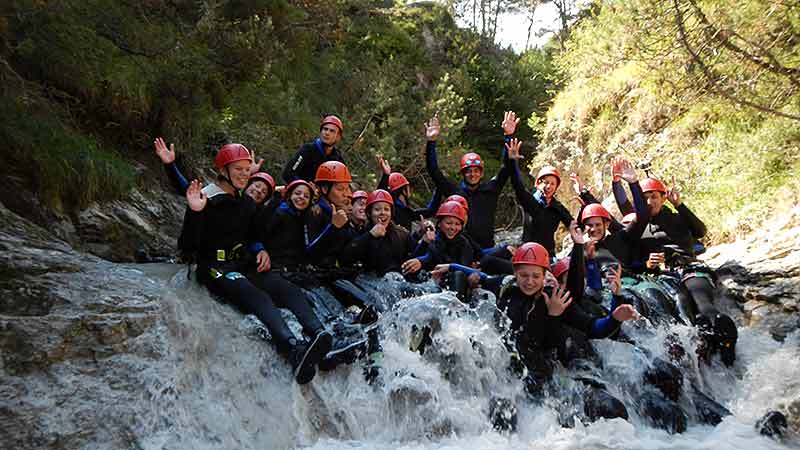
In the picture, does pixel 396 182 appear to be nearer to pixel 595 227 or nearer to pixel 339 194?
pixel 339 194

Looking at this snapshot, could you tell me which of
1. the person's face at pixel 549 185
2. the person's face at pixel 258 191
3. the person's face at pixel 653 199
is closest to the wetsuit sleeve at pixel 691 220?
the person's face at pixel 653 199

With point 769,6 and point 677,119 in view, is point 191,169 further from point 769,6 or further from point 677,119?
point 677,119

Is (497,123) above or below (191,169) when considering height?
above

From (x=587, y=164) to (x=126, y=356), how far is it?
12689 mm

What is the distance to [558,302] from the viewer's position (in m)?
5.73

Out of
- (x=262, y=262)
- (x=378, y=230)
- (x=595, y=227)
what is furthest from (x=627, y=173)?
(x=262, y=262)

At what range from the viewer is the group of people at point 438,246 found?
5.42 meters

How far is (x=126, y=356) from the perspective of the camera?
413 centimetres

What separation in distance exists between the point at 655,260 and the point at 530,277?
10.0 feet

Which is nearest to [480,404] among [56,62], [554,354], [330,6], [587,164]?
[554,354]

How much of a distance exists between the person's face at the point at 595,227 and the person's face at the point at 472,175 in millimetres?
1728

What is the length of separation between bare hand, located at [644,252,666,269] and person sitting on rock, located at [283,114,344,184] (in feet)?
13.8

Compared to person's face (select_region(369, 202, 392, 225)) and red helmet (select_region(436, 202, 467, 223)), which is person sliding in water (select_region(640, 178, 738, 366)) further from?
person's face (select_region(369, 202, 392, 225))

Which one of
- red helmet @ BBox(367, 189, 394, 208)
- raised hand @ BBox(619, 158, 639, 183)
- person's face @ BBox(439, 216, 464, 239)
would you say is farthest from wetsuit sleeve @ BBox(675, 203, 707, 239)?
red helmet @ BBox(367, 189, 394, 208)
